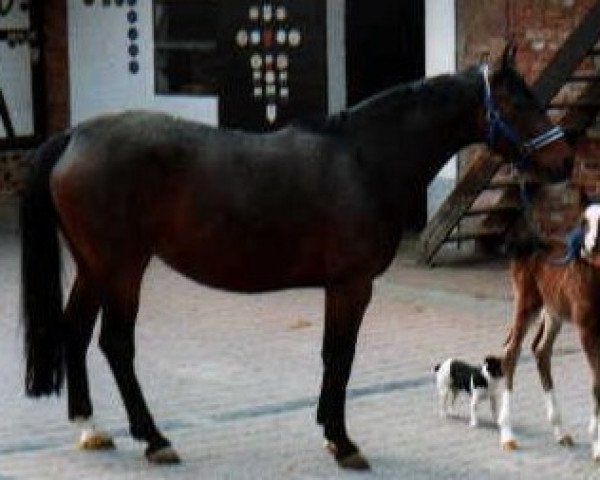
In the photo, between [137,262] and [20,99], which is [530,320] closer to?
[137,262]

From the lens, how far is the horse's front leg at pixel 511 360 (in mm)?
8539

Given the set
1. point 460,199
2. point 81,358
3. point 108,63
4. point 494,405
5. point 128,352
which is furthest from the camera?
point 108,63

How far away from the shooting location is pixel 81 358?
28.3 ft

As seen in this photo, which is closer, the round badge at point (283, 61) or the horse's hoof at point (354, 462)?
the horse's hoof at point (354, 462)

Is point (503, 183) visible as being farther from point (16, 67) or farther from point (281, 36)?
point (16, 67)

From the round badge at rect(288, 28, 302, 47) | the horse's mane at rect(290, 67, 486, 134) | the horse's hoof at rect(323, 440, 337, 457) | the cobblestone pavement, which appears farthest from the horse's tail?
the round badge at rect(288, 28, 302, 47)

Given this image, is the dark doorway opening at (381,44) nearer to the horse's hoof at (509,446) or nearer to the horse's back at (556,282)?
the horse's back at (556,282)

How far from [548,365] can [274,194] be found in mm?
1707

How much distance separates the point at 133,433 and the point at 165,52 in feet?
33.9

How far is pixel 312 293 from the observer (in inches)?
534

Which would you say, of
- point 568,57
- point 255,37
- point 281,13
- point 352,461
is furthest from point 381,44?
point 352,461

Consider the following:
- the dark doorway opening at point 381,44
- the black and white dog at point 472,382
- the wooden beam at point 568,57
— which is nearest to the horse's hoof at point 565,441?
the black and white dog at point 472,382

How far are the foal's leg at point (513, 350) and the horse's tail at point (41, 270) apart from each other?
2227mm

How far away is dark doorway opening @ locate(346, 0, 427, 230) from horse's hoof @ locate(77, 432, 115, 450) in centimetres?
864
